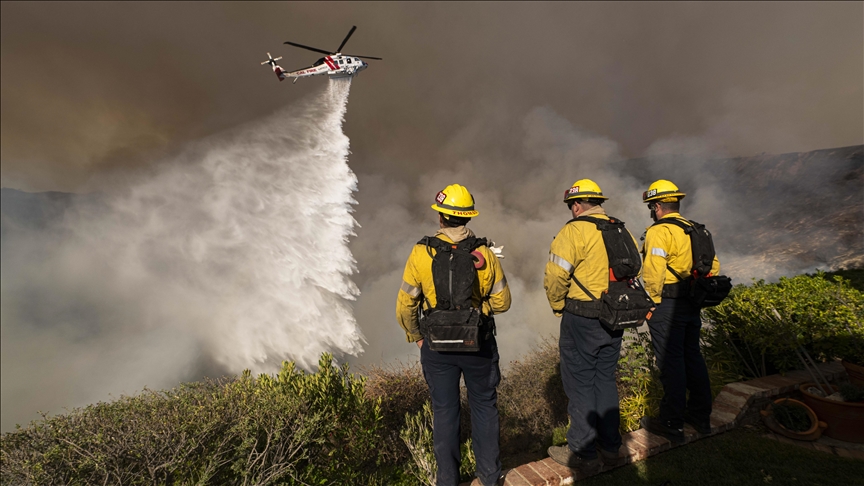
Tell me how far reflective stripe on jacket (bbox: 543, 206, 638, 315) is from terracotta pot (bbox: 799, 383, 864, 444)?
120 inches

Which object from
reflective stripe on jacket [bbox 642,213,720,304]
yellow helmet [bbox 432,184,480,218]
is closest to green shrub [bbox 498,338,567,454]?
reflective stripe on jacket [bbox 642,213,720,304]

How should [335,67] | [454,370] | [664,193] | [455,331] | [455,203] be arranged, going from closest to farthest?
1. [455,331]
2. [454,370]
3. [455,203]
4. [664,193]
5. [335,67]

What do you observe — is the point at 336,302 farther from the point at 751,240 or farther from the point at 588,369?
the point at 751,240

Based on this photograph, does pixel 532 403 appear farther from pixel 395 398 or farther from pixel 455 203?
pixel 455 203

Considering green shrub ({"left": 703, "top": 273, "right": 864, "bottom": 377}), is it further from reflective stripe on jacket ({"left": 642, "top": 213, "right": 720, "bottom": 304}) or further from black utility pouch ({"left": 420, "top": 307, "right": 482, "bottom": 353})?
black utility pouch ({"left": 420, "top": 307, "right": 482, "bottom": 353})

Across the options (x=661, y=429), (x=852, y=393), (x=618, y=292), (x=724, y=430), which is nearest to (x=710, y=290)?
(x=618, y=292)

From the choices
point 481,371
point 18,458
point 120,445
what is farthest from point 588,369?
point 18,458

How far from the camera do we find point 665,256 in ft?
12.0

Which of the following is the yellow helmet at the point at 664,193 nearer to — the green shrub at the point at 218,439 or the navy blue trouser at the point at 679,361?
the navy blue trouser at the point at 679,361

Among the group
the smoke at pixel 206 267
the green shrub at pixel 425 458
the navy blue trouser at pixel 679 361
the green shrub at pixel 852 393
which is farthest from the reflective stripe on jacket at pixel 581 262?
the smoke at pixel 206 267

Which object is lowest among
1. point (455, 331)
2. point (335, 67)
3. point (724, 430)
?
point (724, 430)

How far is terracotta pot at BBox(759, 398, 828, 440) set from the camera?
11.9 ft

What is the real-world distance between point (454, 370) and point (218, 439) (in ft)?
6.59

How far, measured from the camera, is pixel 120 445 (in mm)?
2410
